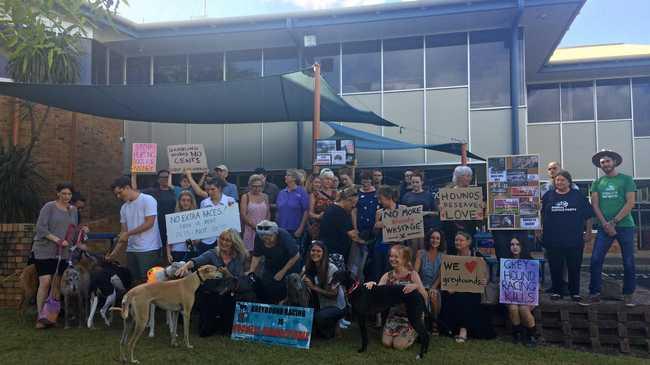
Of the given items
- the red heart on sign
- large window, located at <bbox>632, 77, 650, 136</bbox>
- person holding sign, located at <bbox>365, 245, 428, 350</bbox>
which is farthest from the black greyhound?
large window, located at <bbox>632, 77, 650, 136</bbox>

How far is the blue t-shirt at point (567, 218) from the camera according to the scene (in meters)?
5.09

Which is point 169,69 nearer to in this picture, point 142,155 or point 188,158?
point 142,155

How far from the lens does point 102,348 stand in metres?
4.57

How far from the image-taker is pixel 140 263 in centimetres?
552

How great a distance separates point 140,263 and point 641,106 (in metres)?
14.3

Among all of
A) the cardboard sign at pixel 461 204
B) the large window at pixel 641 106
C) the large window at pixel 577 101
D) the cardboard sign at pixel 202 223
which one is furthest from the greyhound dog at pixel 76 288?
the large window at pixel 641 106

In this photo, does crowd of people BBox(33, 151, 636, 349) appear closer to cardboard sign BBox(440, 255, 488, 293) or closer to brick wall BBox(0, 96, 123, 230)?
cardboard sign BBox(440, 255, 488, 293)

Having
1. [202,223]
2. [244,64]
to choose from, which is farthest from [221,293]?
[244,64]

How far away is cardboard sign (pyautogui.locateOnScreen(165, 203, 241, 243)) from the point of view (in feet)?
17.6

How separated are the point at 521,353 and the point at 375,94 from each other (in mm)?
8746

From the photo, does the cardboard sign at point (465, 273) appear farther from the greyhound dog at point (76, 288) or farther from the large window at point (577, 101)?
the large window at point (577, 101)

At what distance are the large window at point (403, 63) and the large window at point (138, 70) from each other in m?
6.72

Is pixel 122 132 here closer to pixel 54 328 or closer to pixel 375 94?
pixel 375 94

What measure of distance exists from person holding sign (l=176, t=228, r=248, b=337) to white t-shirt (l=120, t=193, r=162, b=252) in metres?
0.80
